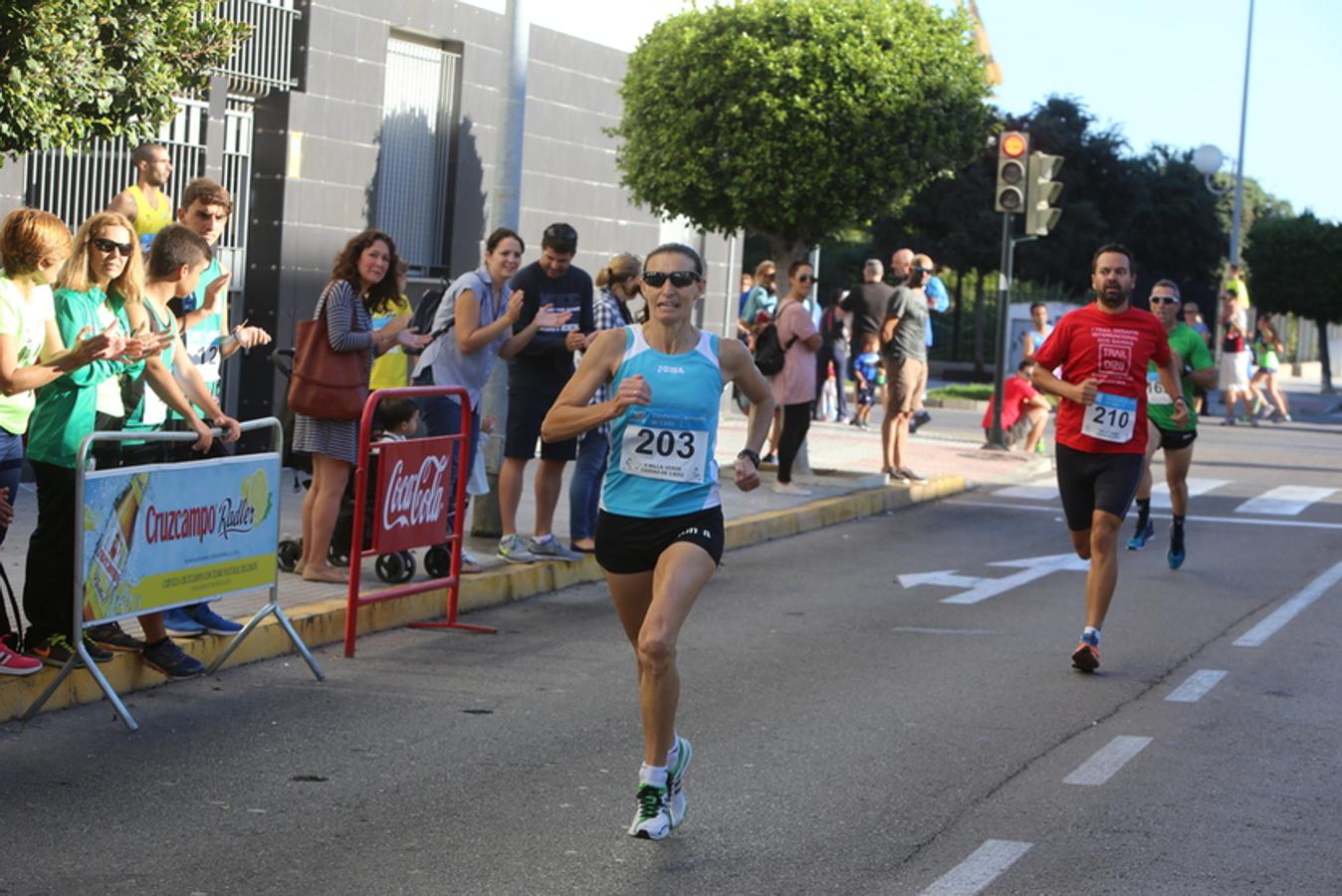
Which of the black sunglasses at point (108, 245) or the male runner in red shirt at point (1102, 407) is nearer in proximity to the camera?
the black sunglasses at point (108, 245)

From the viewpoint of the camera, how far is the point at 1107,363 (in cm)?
984

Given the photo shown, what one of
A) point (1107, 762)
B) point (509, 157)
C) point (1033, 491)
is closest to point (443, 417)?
point (509, 157)

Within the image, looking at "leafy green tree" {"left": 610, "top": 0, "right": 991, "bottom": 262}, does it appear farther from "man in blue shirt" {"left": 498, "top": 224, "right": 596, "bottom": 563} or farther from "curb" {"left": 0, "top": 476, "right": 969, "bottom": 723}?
"man in blue shirt" {"left": 498, "top": 224, "right": 596, "bottom": 563}

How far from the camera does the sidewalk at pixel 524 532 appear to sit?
828 cm

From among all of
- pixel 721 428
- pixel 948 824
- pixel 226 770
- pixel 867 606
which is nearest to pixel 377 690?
pixel 226 770

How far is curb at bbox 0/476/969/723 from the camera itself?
7.80 meters

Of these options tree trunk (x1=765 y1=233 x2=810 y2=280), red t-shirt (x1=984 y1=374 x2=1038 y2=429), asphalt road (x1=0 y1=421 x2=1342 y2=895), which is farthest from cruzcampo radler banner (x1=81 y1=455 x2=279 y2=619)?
red t-shirt (x1=984 y1=374 x2=1038 y2=429)

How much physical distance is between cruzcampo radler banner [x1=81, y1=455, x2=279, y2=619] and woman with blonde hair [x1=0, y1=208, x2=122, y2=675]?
44cm

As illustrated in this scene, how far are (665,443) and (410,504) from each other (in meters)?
3.46

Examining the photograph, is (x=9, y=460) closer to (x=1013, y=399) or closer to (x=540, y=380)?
(x=540, y=380)

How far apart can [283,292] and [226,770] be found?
9532 millimetres

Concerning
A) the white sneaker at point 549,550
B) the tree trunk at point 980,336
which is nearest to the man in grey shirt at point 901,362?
the white sneaker at point 549,550

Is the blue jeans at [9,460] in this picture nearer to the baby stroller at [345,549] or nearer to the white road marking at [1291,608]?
the baby stroller at [345,549]

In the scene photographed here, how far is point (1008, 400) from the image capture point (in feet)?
72.5
